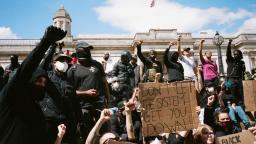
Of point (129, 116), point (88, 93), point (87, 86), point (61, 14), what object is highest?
point (61, 14)

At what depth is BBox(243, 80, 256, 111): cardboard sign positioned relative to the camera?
18.6 ft

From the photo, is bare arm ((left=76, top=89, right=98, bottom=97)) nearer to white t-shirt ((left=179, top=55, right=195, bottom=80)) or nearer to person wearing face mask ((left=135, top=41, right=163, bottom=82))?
person wearing face mask ((left=135, top=41, right=163, bottom=82))

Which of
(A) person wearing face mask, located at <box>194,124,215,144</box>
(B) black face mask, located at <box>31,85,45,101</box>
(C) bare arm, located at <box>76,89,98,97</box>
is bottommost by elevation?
(A) person wearing face mask, located at <box>194,124,215,144</box>

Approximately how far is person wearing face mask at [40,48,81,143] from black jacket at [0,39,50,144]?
2.70 feet

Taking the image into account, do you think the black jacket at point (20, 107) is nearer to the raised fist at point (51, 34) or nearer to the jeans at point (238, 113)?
the raised fist at point (51, 34)

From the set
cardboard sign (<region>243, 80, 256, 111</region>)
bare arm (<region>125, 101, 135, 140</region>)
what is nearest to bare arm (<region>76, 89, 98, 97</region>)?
bare arm (<region>125, 101, 135, 140</region>)

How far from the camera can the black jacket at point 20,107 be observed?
2.70 metres

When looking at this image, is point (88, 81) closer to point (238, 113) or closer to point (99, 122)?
point (99, 122)

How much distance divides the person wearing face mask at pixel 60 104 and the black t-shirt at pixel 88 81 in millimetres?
287

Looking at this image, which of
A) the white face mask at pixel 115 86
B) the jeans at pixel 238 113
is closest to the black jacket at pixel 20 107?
the white face mask at pixel 115 86

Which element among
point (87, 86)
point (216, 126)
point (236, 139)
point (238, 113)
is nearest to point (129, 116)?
point (87, 86)

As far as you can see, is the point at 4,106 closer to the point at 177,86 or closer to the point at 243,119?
the point at 177,86

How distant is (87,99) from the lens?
203 inches

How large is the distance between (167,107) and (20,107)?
239cm
